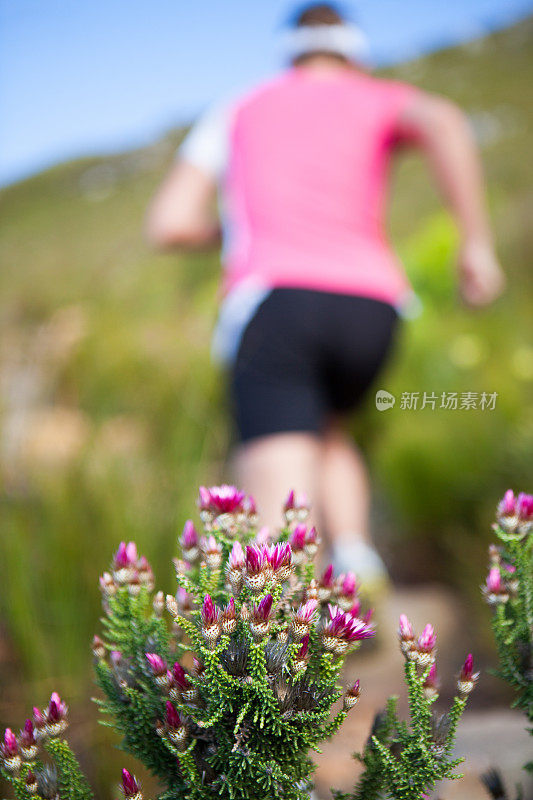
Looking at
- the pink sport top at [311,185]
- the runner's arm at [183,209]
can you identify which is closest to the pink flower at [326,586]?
the pink sport top at [311,185]

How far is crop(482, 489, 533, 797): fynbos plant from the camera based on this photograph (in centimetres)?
70

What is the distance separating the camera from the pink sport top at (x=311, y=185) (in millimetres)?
1875

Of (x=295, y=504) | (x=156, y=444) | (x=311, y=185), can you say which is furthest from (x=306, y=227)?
(x=156, y=444)

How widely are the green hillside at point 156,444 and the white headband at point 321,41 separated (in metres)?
1.16

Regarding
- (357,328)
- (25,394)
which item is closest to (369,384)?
(357,328)

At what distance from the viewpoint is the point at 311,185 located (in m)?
1.90

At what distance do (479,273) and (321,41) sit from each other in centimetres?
91

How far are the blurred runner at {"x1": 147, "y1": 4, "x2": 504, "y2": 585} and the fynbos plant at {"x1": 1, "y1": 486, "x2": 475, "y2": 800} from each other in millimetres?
963

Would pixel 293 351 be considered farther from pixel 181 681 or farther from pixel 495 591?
pixel 181 681

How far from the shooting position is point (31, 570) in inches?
67.1

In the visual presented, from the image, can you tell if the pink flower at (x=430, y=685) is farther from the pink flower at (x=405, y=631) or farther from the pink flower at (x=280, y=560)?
the pink flower at (x=280, y=560)

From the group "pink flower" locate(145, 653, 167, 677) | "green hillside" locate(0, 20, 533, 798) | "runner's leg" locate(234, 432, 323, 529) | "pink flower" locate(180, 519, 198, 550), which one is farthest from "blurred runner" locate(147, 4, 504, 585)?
"pink flower" locate(145, 653, 167, 677)

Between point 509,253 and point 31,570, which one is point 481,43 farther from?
point 31,570

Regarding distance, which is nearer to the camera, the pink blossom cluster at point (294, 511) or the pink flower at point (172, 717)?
the pink flower at point (172, 717)
